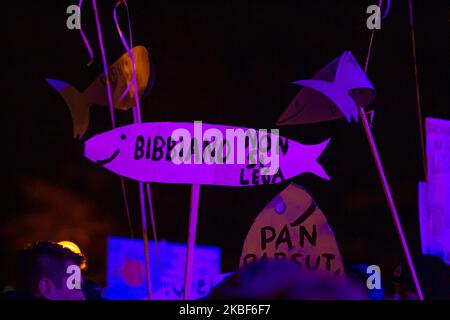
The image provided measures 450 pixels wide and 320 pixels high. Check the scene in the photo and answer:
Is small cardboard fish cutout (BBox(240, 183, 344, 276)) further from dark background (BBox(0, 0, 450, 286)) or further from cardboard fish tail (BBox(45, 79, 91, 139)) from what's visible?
cardboard fish tail (BBox(45, 79, 91, 139))

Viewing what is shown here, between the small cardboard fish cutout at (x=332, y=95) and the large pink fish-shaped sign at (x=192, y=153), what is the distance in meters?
0.17

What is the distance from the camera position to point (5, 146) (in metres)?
2.79

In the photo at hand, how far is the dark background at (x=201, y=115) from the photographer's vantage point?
2.76m

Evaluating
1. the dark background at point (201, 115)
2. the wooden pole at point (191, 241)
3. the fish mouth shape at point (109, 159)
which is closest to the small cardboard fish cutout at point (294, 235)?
the dark background at point (201, 115)

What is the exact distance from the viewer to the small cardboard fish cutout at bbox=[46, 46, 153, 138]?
279 centimetres

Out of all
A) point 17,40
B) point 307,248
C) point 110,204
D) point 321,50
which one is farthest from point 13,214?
point 321,50

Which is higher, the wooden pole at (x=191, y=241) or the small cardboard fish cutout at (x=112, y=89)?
the small cardboard fish cutout at (x=112, y=89)

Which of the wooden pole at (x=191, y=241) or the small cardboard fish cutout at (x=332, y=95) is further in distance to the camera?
the small cardboard fish cutout at (x=332, y=95)

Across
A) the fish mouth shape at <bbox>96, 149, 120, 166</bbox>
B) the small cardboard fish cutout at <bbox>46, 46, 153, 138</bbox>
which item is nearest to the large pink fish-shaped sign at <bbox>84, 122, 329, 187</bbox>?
the fish mouth shape at <bbox>96, 149, 120, 166</bbox>

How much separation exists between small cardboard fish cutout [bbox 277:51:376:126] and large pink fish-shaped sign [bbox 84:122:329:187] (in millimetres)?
172

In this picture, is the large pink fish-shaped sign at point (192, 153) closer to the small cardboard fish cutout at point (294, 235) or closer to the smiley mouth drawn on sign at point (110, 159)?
the smiley mouth drawn on sign at point (110, 159)

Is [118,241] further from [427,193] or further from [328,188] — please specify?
[427,193]

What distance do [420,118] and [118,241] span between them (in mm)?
1670

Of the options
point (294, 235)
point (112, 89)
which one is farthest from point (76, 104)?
point (294, 235)
